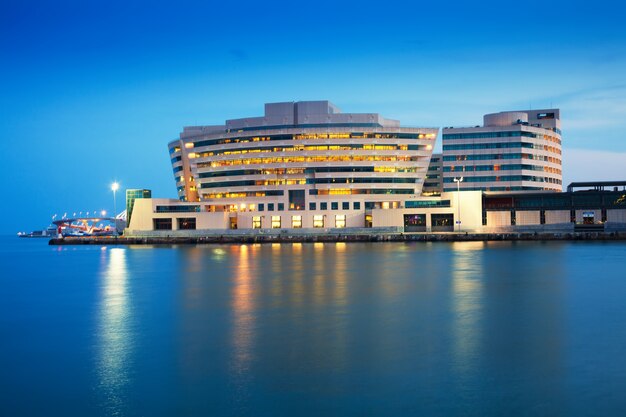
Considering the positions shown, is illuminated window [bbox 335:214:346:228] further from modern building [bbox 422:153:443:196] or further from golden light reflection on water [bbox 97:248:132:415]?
golden light reflection on water [bbox 97:248:132:415]

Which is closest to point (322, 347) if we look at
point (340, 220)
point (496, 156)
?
point (340, 220)

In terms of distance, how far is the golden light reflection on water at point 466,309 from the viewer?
24656mm

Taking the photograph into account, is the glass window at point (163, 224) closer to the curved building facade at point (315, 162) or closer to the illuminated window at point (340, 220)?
the curved building facade at point (315, 162)

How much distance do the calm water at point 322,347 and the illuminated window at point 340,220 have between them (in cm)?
8456

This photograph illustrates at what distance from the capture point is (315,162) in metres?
138

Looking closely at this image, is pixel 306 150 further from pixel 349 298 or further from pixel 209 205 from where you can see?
pixel 349 298

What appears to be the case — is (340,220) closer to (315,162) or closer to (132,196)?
(315,162)

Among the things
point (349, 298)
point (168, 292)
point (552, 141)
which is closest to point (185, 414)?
point (349, 298)

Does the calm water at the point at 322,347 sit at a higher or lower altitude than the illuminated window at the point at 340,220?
lower

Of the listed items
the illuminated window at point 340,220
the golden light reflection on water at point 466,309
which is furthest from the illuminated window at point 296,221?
the golden light reflection on water at point 466,309

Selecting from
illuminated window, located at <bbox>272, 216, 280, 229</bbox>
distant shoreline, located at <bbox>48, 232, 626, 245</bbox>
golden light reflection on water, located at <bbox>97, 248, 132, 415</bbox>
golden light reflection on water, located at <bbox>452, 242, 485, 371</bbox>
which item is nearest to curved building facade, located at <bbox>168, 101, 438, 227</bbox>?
illuminated window, located at <bbox>272, 216, 280, 229</bbox>

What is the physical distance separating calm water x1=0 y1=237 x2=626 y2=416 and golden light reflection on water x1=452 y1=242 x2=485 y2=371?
0.10 metres

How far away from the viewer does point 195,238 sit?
13138 cm

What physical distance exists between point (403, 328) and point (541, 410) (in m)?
12.3
